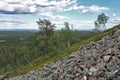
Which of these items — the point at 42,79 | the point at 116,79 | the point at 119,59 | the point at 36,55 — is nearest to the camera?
the point at 116,79

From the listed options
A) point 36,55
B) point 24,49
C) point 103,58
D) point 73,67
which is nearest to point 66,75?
point 73,67

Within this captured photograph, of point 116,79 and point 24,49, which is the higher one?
point 116,79

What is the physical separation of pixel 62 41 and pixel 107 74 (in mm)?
125097

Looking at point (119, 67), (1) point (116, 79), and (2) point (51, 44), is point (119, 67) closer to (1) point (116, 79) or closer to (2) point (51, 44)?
(1) point (116, 79)

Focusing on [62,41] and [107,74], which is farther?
[62,41]

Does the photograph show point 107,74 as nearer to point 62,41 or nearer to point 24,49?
point 62,41

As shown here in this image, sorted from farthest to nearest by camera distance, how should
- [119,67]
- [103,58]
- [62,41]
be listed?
[62,41], [103,58], [119,67]

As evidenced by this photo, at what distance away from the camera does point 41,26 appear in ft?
567

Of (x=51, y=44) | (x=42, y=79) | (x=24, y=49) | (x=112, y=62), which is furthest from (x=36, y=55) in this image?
(x=112, y=62)

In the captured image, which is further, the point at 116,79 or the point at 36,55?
the point at 36,55

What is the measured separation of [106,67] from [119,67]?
214cm

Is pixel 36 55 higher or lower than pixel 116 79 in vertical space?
lower

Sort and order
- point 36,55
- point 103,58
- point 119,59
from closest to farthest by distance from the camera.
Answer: point 119,59 → point 103,58 → point 36,55

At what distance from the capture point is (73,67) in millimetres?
37750
